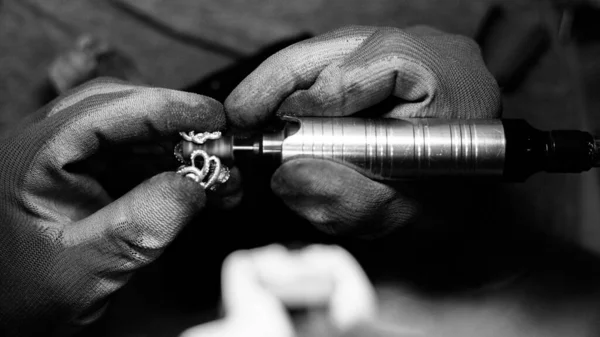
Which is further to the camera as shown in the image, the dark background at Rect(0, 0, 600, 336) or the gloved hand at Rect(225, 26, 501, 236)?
the dark background at Rect(0, 0, 600, 336)

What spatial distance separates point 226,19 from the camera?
1401 mm

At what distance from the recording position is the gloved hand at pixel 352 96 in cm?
71

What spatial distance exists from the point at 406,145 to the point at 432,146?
0.03m

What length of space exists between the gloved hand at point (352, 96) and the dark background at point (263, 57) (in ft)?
0.78

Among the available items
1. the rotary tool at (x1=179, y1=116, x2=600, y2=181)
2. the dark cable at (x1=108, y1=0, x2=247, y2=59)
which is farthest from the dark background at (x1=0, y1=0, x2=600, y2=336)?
the rotary tool at (x1=179, y1=116, x2=600, y2=181)

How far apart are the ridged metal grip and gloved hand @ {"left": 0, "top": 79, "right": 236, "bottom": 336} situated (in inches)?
6.4

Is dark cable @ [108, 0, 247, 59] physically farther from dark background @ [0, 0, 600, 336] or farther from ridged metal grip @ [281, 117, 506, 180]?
ridged metal grip @ [281, 117, 506, 180]

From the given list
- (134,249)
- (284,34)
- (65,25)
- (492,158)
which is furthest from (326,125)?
(65,25)

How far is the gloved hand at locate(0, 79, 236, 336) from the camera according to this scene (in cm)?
70

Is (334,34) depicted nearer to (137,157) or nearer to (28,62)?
(137,157)

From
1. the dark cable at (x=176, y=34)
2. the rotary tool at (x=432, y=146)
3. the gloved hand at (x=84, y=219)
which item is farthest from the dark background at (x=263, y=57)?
the rotary tool at (x=432, y=146)

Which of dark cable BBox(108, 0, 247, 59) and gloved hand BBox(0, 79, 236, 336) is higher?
dark cable BBox(108, 0, 247, 59)

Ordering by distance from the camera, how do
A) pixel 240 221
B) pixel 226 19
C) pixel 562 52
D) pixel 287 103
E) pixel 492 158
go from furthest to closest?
pixel 226 19
pixel 562 52
pixel 240 221
pixel 287 103
pixel 492 158

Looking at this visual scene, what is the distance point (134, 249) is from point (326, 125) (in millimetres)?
323
